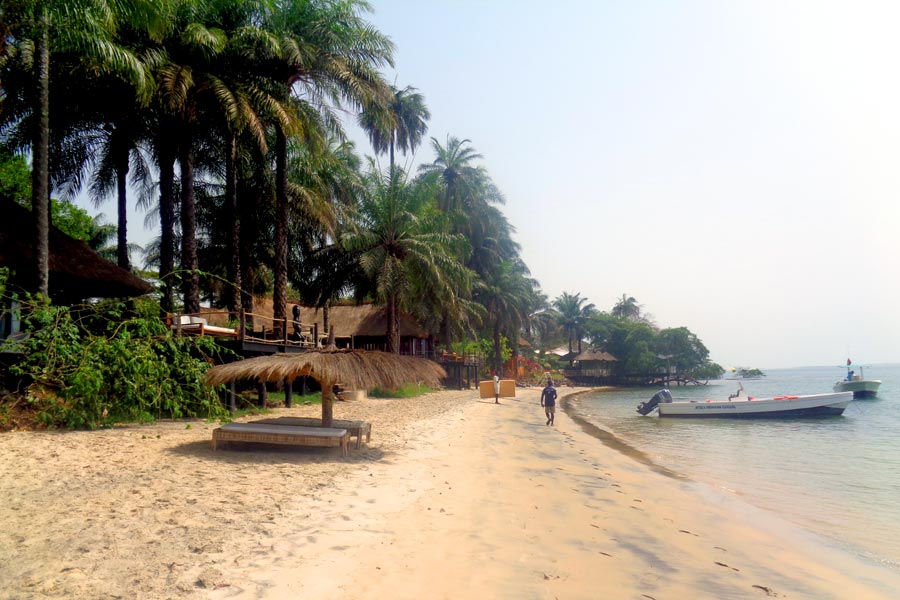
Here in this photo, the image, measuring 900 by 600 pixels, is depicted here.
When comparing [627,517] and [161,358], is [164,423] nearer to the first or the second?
[161,358]

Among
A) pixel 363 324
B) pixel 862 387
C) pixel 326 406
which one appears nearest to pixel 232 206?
pixel 326 406

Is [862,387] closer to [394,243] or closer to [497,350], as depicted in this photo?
[497,350]

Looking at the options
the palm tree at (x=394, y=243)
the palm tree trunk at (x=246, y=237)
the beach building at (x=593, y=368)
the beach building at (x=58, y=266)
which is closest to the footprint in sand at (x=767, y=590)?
the beach building at (x=58, y=266)

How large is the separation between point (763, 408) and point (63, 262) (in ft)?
88.6

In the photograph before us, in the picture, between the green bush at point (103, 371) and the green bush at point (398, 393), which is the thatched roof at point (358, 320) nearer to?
the green bush at point (398, 393)

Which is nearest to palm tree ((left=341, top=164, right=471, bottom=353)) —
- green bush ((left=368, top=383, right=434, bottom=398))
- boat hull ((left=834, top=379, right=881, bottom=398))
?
green bush ((left=368, top=383, right=434, bottom=398))

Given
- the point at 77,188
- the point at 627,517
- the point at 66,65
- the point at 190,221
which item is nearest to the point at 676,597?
the point at 627,517

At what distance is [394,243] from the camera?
2739cm

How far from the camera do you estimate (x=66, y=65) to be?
1519 cm

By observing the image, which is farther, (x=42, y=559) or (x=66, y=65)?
(x=66, y=65)

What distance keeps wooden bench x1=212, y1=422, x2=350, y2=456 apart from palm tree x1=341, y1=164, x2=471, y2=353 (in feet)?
Answer: 54.6

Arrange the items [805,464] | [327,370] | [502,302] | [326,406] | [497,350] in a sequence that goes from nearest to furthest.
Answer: [327,370] → [326,406] → [805,464] → [502,302] → [497,350]

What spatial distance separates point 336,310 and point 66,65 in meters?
22.3

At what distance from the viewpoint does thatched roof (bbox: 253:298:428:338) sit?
33.8 meters
